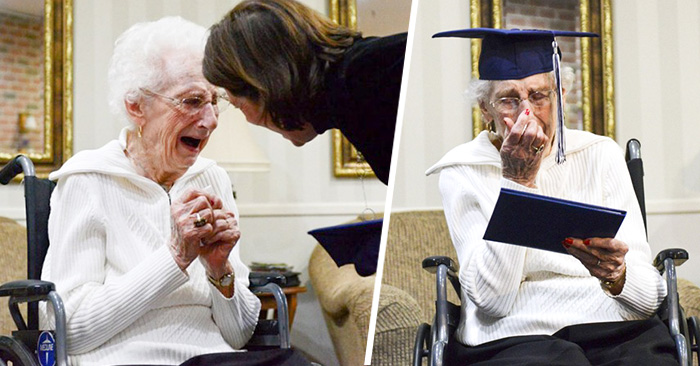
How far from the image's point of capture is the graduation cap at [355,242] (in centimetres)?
130

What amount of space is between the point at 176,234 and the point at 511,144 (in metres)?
0.57

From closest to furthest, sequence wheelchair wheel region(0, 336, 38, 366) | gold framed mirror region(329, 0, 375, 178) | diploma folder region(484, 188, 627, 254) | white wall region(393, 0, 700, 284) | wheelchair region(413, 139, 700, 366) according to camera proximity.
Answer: diploma folder region(484, 188, 627, 254), wheelchair wheel region(0, 336, 38, 366), wheelchair region(413, 139, 700, 366), gold framed mirror region(329, 0, 375, 178), white wall region(393, 0, 700, 284)

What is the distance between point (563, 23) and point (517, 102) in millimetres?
237

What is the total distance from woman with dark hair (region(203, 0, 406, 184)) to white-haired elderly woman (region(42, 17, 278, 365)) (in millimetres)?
81

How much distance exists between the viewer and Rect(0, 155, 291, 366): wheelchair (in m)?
1.09

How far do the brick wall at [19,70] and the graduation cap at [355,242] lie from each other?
2.03 ft

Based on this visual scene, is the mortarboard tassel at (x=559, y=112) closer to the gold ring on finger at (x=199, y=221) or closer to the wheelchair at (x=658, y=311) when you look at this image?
the wheelchair at (x=658, y=311)

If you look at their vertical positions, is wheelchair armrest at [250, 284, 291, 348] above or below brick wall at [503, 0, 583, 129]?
below

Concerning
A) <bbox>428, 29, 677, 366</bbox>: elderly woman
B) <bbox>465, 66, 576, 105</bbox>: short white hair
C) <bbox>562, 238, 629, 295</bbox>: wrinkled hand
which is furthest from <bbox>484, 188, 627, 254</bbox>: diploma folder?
<bbox>465, 66, 576, 105</bbox>: short white hair

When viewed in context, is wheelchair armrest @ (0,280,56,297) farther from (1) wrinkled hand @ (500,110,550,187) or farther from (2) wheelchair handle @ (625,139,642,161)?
(2) wheelchair handle @ (625,139,642,161)

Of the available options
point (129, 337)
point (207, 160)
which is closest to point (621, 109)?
point (207, 160)

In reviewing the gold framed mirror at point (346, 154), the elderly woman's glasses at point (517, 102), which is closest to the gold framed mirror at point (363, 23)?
the gold framed mirror at point (346, 154)

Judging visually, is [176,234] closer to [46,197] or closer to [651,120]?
[46,197]

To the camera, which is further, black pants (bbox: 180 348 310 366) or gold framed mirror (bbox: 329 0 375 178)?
gold framed mirror (bbox: 329 0 375 178)
